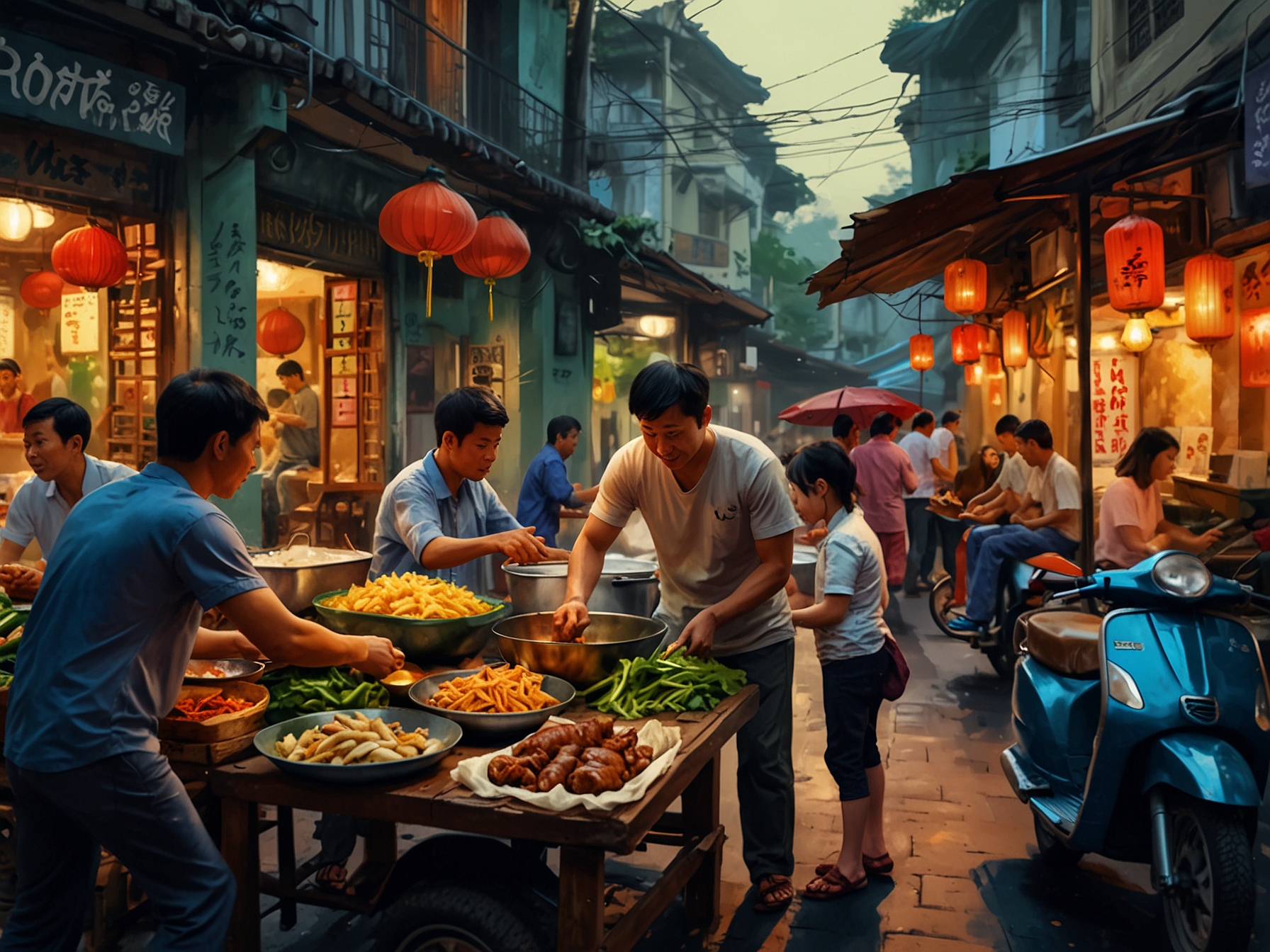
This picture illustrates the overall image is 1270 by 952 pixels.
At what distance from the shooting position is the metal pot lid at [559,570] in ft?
15.6

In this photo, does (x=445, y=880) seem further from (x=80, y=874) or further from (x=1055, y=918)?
(x=1055, y=918)

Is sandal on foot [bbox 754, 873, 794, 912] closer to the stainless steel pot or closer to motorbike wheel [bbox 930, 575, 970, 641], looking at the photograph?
the stainless steel pot

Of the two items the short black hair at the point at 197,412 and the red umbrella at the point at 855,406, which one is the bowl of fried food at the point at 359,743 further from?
the red umbrella at the point at 855,406

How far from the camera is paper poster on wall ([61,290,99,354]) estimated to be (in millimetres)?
9781

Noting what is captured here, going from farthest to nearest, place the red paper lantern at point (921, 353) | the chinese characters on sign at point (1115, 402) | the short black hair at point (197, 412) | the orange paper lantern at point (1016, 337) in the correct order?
the red paper lantern at point (921, 353) < the chinese characters on sign at point (1115, 402) < the orange paper lantern at point (1016, 337) < the short black hair at point (197, 412)

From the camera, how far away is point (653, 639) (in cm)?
382

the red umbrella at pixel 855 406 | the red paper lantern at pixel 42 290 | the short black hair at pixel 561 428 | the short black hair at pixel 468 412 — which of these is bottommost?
the short black hair at pixel 468 412

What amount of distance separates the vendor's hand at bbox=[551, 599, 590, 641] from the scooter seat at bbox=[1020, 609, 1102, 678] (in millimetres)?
2201

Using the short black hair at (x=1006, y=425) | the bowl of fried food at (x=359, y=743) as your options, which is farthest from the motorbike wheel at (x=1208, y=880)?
the short black hair at (x=1006, y=425)

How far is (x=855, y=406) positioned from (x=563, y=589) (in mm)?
10501

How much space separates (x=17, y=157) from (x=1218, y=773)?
8461mm

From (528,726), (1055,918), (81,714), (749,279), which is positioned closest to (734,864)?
(1055,918)

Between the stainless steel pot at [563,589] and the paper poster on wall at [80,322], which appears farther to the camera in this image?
the paper poster on wall at [80,322]

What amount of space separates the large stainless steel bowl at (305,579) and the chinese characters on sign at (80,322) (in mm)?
6886
